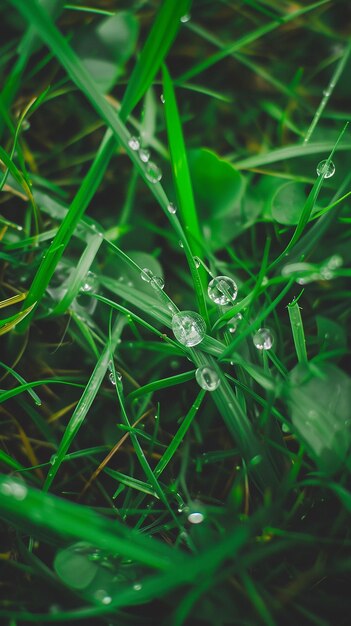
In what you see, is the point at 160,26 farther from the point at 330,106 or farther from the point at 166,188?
the point at 330,106

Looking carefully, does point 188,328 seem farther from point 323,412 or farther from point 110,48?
point 110,48

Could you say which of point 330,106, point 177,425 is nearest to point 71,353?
point 177,425

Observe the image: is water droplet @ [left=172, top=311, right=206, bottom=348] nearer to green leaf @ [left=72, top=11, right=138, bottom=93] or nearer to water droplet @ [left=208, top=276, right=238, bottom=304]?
water droplet @ [left=208, top=276, right=238, bottom=304]

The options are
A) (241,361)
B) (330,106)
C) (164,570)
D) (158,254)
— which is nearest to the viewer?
(164,570)

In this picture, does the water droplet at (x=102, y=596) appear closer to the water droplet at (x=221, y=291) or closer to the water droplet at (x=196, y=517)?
the water droplet at (x=196, y=517)

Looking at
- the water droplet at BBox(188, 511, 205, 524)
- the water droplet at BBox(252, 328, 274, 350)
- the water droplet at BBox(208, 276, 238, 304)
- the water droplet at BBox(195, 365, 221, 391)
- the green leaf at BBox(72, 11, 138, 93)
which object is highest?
the green leaf at BBox(72, 11, 138, 93)

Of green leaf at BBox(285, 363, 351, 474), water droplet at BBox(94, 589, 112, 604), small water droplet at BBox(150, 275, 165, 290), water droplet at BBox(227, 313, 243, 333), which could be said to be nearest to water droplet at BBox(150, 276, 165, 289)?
small water droplet at BBox(150, 275, 165, 290)
